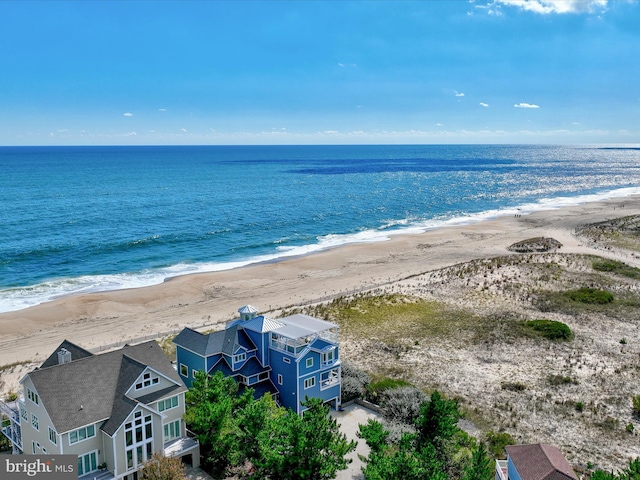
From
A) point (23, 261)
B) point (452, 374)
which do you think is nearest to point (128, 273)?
point (23, 261)

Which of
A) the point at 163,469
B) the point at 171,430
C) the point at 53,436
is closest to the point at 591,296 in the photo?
the point at 171,430

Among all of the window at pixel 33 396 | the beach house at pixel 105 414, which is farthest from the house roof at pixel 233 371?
the window at pixel 33 396

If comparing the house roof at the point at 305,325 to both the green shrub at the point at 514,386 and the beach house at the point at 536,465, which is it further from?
the green shrub at the point at 514,386

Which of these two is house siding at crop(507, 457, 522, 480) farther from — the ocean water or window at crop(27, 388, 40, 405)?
the ocean water

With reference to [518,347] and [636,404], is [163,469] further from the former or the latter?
[518,347]

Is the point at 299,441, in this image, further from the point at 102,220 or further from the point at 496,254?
the point at 102,220

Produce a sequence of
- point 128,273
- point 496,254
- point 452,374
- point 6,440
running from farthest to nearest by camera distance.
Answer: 1. point 496,254
2. point 128,273
3. point 452,374
4. point 6,440
